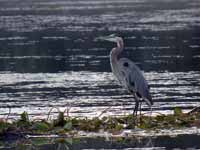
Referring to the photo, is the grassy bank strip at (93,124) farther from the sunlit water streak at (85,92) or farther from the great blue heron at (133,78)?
the sunlit water streak at (85,92)

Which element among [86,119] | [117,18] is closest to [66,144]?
[86,119]

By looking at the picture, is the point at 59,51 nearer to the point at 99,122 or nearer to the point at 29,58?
the point at 29,58

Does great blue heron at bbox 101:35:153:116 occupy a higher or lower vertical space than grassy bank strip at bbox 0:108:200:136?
higher

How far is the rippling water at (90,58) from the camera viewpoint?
24.0 m

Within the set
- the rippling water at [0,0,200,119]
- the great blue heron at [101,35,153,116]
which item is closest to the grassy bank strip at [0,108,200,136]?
the great blue heron at [101,35,153,116]

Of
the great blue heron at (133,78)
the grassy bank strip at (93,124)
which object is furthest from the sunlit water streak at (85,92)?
the grassy bank strip at (93,124)

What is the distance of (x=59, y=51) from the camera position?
132ft

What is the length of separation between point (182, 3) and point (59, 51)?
134 feet

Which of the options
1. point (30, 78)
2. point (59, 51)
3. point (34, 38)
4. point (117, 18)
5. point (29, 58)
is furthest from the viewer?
point (117, 18)

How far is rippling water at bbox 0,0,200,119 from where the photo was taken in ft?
78.6

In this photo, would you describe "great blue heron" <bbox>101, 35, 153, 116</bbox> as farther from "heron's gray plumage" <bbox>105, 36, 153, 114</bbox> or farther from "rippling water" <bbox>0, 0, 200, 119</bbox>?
"rippling water" <bbox>0, 0, 200, 119</bbox>

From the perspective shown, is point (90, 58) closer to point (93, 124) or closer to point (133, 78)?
point (133, 78)

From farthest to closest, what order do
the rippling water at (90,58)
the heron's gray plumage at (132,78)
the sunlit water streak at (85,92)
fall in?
the rippling water at (90,58) < the sunlit water streak at (85,92) < the heron's gray plumage at (132,78)

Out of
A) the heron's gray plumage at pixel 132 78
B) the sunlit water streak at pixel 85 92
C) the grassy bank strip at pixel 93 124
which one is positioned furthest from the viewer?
the sunlit water streak at pixel 85 92
